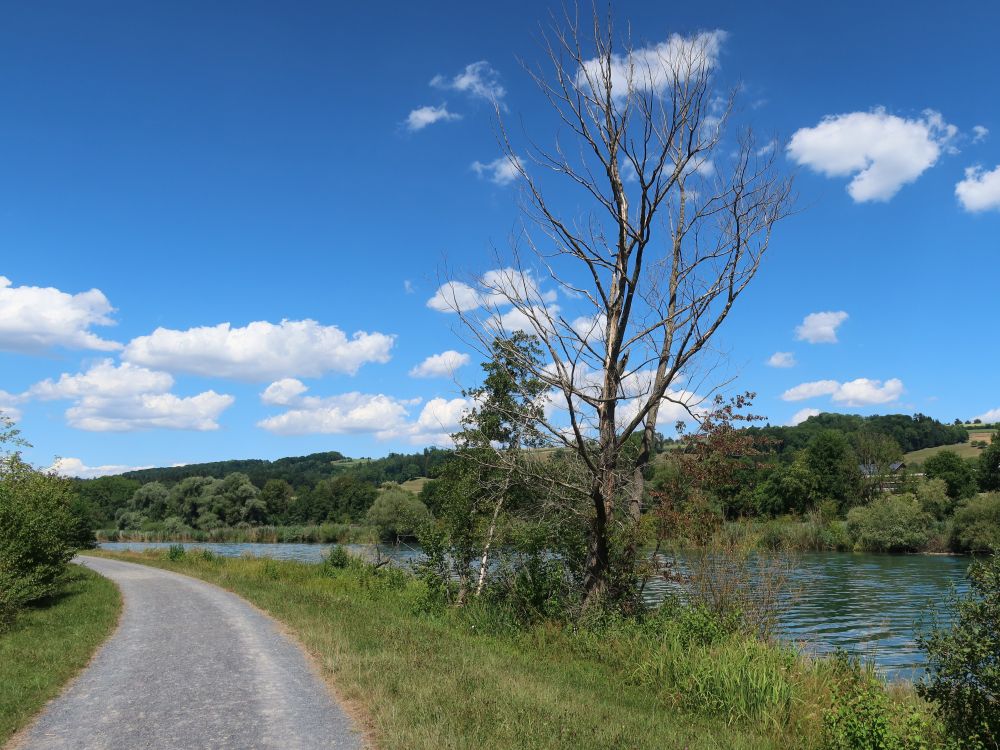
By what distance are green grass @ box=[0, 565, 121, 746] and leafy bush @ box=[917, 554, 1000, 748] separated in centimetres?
855

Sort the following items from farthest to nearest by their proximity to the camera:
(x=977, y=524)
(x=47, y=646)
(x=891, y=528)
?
(x=891, y=528) → (x=977, y=524) → (x=47, y=646)

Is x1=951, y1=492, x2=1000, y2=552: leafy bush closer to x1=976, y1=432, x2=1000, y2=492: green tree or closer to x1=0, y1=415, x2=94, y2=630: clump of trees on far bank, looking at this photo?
x1=976, y1=432, x2=1000, y2=492: green tree

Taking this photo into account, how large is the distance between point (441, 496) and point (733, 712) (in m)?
11.0

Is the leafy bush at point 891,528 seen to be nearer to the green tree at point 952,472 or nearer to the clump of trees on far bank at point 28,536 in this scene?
the green tree at point 952,472

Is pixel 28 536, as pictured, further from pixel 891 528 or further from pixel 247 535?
pixel 247 535

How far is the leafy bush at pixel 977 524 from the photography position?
44.9 meters

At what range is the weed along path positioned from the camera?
652 cm

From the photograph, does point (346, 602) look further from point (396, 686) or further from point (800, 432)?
point (800, 432)

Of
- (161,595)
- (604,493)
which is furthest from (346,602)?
(604,493)

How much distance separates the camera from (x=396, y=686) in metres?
7.99

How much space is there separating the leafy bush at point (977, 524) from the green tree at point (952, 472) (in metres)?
26.4

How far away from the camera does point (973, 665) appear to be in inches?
225

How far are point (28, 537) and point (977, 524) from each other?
5257cm

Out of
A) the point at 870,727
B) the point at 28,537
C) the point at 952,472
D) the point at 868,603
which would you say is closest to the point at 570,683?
the point at 870,727
